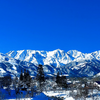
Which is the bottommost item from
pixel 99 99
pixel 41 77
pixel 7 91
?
pixel 99 99

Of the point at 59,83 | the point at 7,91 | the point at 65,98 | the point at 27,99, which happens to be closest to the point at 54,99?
the point at 65,98

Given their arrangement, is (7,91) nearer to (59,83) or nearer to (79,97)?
(79,97)

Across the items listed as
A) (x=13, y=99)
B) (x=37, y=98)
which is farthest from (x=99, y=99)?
(x=13, y=99)

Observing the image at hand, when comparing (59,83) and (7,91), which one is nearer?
(7,91)

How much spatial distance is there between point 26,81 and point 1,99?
26.0 meters

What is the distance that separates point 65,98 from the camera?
6266cm

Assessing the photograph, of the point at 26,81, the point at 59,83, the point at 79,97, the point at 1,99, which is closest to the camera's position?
the point at 1,99

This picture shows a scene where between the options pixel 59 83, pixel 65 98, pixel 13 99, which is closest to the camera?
pixel 13 99

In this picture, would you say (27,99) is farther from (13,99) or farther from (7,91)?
(7,91)

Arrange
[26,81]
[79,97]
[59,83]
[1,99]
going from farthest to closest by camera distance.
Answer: [59,83], [26,81], [79,97], [1,99]

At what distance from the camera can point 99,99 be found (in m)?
58.8

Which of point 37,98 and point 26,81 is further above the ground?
point 26,81

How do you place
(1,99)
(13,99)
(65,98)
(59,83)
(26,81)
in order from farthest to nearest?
(59,83), (26,81), (65,98), (13,99), (1,99)

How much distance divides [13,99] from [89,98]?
28.1 meters
